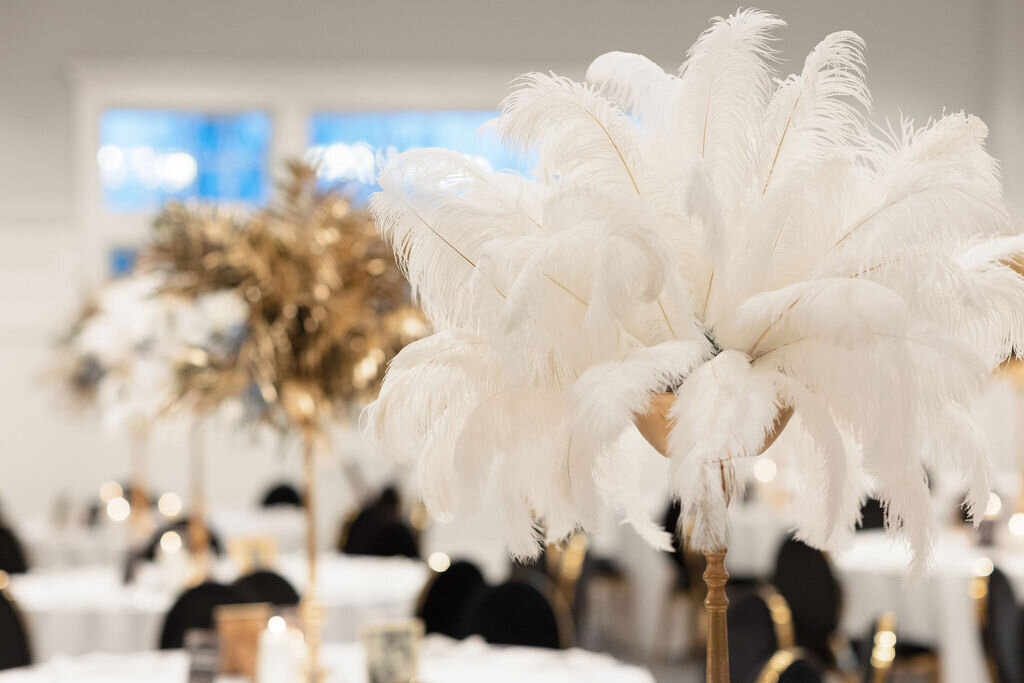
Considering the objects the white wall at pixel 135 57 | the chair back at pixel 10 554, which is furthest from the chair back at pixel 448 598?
the white wall at pixel 135 57

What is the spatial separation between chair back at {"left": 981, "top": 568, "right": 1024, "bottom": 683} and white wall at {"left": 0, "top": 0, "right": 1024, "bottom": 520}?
20.0 feet

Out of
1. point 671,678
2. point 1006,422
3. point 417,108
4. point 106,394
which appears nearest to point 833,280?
point 106,394

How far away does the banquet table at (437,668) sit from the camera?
3.12 meters

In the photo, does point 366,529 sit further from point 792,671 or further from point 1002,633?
point 792,671

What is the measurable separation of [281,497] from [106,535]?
191 centimetres

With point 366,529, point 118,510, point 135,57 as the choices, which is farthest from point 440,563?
point 135,57

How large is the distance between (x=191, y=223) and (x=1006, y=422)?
8.65 m

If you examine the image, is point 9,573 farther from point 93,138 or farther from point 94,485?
point 93,138

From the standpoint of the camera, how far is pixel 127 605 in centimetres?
471

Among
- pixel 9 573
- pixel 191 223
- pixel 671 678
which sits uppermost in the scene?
pixel 191 223

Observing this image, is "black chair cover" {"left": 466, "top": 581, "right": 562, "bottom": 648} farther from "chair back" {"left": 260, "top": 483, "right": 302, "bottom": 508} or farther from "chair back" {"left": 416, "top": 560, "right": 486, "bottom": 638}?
"chair back" {"left": 260, "top": 483, "right": 302, "bottom": 508}

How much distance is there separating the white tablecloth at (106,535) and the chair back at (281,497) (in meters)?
0.61

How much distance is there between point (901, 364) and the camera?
1.28 metres

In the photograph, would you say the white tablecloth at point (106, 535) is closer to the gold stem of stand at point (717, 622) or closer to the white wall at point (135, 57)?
the white wall at point (135, 57)
